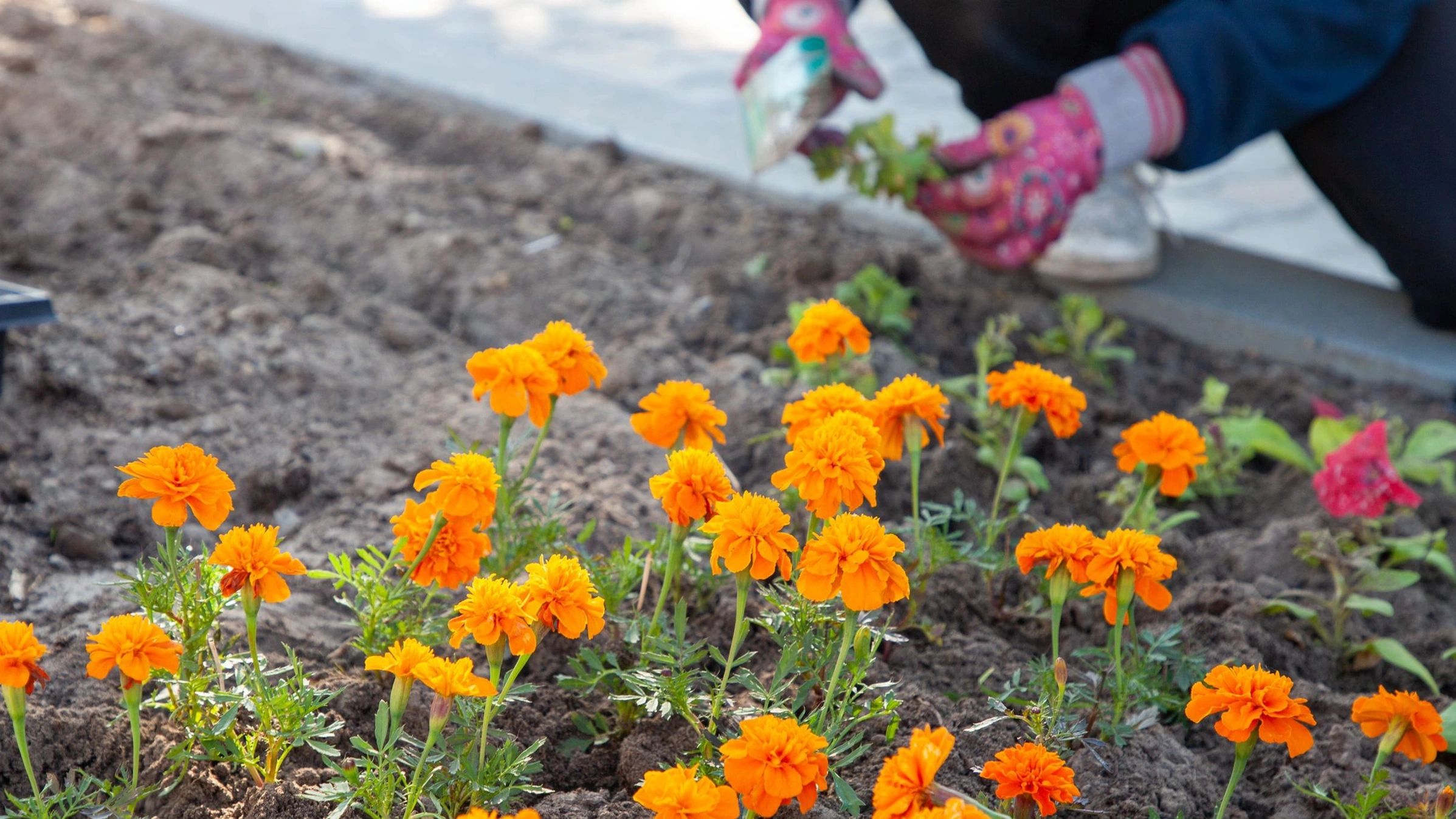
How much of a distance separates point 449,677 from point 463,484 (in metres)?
0.22

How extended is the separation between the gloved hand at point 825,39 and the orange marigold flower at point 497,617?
1823 millimetres

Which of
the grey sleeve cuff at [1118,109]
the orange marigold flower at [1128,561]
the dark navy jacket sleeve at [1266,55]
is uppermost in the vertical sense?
the dark navy jacket sleeve at [1266,55]

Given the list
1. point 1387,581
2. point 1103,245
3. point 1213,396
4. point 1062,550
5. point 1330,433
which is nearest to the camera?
point 1062,550

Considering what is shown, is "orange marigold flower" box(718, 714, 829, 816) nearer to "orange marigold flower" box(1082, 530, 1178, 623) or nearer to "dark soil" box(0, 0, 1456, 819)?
"dark soil" box(0, 0, 1456, 819)

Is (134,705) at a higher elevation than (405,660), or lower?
lower

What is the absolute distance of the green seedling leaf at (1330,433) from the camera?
2.07 meters

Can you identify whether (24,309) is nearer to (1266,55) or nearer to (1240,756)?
(1240,756)

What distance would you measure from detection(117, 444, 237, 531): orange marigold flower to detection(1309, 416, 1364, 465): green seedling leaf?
1.75m


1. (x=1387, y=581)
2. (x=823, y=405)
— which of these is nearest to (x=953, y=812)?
(x=823, y=405)

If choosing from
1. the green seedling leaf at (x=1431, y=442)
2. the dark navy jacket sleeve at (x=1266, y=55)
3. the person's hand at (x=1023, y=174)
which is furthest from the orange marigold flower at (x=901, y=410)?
the dark navy jacket sleeve at (x=1266, y=55)

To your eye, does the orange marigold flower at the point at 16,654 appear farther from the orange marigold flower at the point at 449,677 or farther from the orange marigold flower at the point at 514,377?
the orange marigold flower at the point at 514,377

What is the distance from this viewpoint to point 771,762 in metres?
0.93

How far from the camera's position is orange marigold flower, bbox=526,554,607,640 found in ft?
3.47

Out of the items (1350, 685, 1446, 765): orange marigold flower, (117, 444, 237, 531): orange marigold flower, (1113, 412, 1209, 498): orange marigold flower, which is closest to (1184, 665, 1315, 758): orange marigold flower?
(1350, 685, 1446, 765): orange marigold flower
